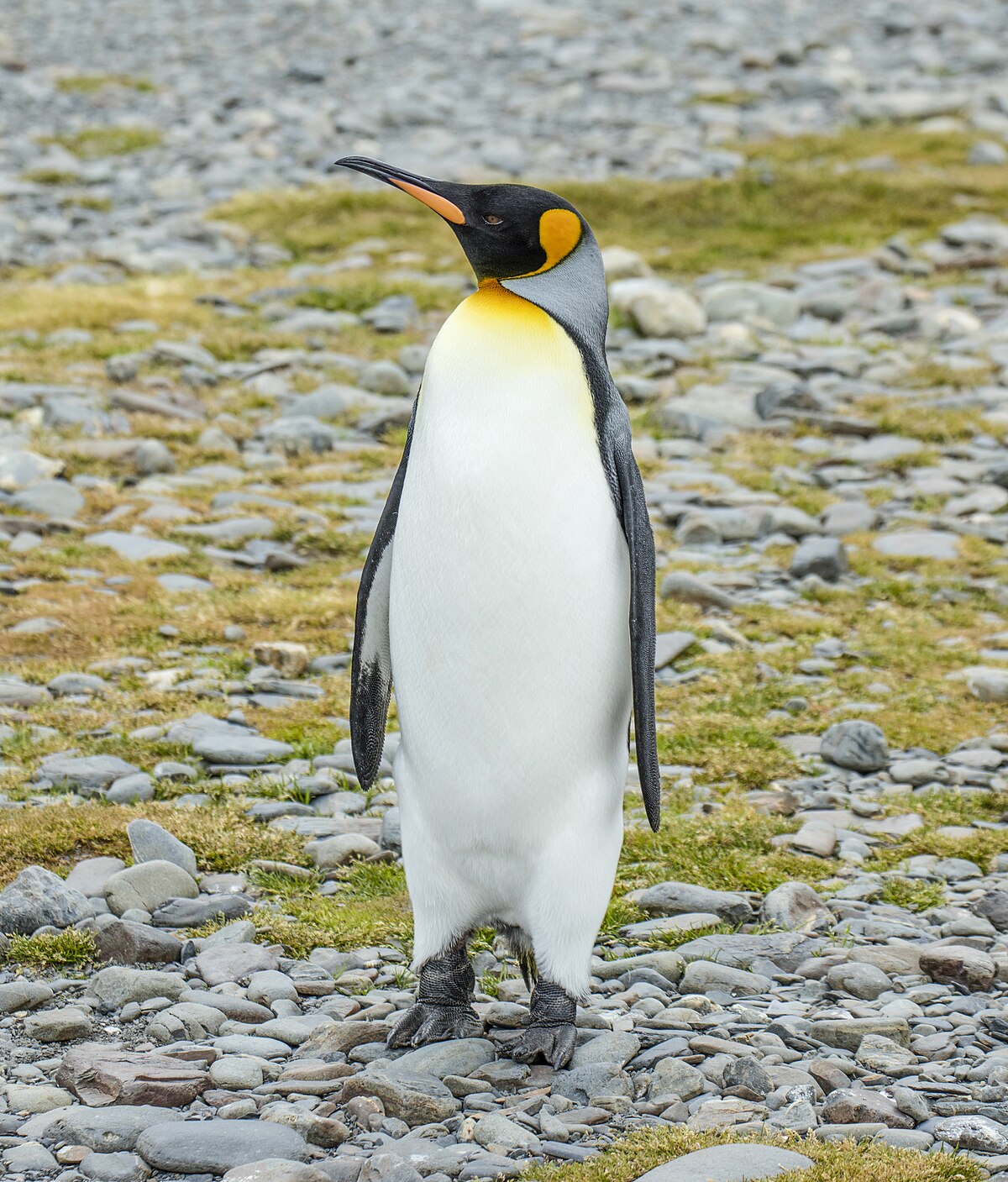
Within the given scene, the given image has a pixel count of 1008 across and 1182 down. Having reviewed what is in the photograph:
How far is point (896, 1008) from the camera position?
11.9ft

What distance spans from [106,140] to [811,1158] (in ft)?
58.3

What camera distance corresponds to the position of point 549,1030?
11.2 feet

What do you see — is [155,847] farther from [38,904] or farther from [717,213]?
[717,213]

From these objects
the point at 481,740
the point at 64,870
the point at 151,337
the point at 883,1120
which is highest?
the point at 481,740

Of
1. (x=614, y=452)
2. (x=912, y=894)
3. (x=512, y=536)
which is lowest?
(x=912, y=894)

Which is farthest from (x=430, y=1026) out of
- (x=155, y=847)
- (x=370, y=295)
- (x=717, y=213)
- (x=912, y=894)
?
(x=717, y=213)

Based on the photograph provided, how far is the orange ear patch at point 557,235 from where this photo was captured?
3.46 meters

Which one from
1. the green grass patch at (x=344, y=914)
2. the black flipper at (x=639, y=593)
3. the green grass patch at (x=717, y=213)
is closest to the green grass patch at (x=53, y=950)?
the green grass patch at (x=344, y=914)

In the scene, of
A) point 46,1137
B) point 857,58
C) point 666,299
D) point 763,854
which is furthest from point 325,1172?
point 857,58

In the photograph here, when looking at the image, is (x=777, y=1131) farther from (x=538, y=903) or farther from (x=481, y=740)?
(x=481, y=740)

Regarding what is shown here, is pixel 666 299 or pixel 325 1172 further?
pixel 666 299

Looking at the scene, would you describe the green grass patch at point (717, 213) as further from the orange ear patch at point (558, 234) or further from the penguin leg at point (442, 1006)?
the penguin leg at point (442, 1006)

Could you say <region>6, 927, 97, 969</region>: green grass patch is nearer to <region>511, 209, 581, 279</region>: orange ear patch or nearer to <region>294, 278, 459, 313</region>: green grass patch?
<region>511, 209, 581, 279</region>: orange ear patch

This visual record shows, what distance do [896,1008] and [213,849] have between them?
191cm
